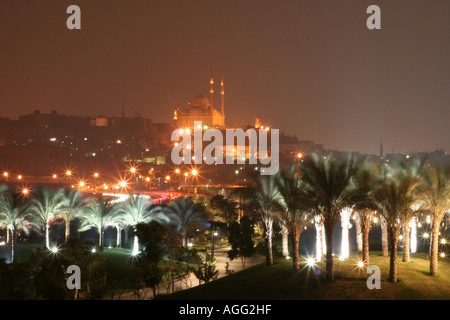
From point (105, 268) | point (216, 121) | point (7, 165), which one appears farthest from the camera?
point (216, 121)

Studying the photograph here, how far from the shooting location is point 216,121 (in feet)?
366

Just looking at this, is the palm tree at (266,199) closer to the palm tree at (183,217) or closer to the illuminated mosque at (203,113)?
the palm tree at (183,217)

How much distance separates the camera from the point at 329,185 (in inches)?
790

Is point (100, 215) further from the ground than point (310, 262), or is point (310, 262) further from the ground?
point (100, 215)

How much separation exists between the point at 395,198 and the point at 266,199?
534 centimetres

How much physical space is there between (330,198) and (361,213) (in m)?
2.83

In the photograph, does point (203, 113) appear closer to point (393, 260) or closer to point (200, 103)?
point (200, 103)

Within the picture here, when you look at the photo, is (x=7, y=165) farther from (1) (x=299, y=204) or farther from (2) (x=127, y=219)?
(1) (x=299, y=204)

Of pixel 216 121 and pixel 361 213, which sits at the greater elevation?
pixel 216 121

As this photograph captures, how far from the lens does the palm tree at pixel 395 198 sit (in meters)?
20.2

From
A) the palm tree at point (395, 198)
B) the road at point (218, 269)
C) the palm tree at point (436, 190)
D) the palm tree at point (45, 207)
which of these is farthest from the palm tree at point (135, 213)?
the palm tree at point (436, 190)

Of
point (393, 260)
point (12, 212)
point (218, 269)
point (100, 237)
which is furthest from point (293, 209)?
point (12, 212)
